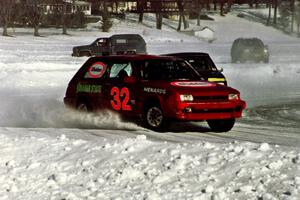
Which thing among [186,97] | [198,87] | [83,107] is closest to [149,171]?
[186,97]

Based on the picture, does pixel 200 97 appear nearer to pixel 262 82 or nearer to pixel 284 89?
pixel 284 89

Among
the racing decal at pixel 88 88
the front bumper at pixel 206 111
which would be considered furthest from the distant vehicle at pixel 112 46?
the front bumper at pixel 206 111

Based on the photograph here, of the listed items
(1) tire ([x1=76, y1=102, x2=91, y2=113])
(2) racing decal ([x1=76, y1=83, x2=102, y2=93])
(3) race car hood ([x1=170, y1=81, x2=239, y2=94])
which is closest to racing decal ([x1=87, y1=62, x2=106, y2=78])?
(2) racing decal ([x1=76, y1=83, x2=102, y2=93])

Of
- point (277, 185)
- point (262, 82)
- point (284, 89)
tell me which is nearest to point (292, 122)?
point (277, 185)

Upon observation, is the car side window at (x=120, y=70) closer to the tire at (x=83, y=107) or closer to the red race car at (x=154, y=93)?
the red race car at (x=154, y=93)

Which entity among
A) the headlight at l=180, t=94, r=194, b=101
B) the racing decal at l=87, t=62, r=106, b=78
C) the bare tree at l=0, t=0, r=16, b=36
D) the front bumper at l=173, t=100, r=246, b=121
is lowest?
Result: the bare tree at l=0, t=0, r=16, b=36

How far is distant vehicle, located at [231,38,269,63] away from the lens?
3812 centimetres

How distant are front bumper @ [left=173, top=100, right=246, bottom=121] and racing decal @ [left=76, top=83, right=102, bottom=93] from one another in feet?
7.15

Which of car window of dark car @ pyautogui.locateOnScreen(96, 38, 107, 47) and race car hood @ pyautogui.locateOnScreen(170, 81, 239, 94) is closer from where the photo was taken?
race car hood @ pyautogui.locateOnScreen(170, 81, 239, 94)

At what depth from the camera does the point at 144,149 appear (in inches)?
335

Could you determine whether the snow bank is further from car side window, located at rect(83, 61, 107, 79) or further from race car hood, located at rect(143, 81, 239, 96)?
car side window, located at rect(83, 61, 107, 79)

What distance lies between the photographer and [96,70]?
515 inches

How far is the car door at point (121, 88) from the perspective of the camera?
1209 centimetres

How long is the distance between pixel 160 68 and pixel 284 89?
12443 mm
